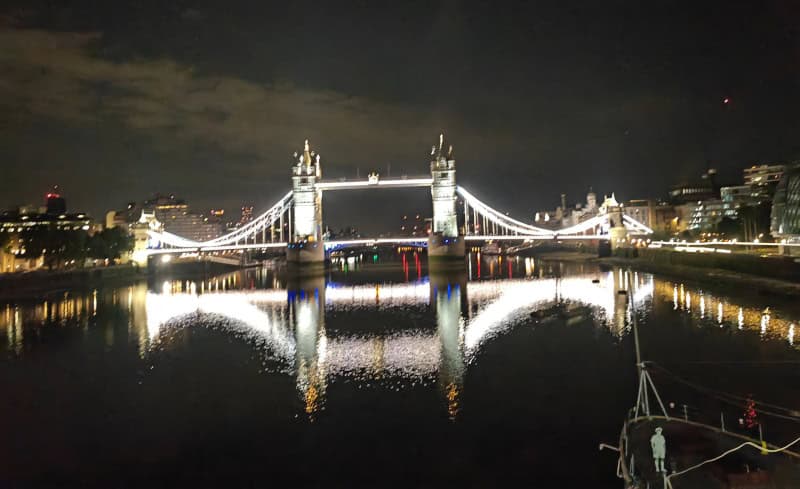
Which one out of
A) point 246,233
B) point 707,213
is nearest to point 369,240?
point 246,233

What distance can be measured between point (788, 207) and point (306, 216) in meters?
46.6

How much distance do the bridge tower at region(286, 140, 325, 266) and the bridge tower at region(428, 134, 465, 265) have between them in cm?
1307

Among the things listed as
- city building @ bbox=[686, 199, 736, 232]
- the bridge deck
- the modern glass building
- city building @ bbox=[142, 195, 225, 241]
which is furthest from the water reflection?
city building @ bbox=[142, 195, 225, 241]

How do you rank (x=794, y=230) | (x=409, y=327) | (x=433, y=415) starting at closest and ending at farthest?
(x=433, y=415) → (x=409, y=327) → (x=794, y=230)

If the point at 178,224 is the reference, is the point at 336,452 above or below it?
below

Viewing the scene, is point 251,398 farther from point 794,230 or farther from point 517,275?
point 517,275

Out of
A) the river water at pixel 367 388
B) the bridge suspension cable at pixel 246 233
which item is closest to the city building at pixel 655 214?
the bridge suspension cable at pixel 246 233

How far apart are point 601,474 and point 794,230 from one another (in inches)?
1510

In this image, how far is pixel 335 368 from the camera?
806 inches

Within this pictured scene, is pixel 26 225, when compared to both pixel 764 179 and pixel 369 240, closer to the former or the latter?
pixel 369 240

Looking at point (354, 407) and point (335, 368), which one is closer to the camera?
point (354, 407)

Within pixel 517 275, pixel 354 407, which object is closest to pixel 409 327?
pixel 354 407

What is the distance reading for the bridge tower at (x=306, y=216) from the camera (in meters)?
66.1

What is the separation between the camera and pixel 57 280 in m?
51.0
